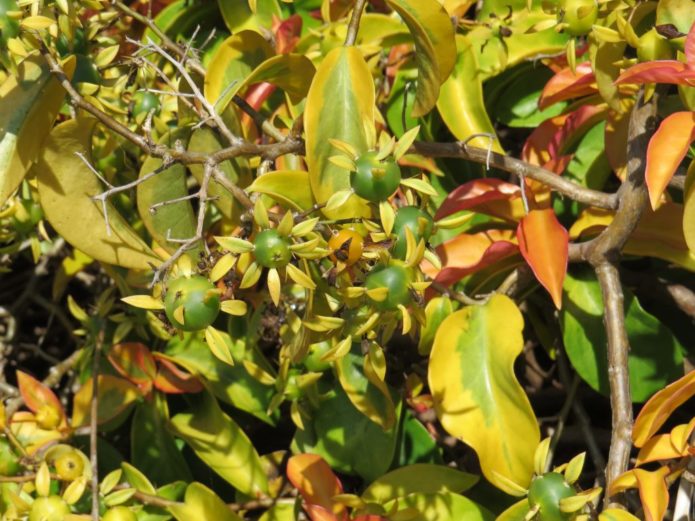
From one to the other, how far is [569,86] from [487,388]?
0.41 meters

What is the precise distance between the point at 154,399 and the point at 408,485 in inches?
15.7


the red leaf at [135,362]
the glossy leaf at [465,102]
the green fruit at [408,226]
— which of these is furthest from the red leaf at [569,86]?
the red leaf at [135,362]

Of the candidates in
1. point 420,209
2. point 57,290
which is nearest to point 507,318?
point 420,209

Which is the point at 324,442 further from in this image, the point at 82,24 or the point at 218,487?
the point at 82,24

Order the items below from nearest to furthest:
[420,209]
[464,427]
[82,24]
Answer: [420,209] < [464,427] < [82,24]

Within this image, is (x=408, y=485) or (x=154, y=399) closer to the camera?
(x=408, y=485)

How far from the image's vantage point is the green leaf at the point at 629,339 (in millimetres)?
1165

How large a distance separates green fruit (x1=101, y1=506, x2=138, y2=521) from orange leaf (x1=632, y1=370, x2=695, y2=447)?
1.83 feet

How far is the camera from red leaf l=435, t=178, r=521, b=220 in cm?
117

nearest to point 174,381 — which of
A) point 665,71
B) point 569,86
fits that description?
Result: point 569,86

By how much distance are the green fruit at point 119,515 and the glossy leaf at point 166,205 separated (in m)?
0.30

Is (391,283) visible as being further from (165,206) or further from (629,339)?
(629,339)

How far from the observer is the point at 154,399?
1.35 m

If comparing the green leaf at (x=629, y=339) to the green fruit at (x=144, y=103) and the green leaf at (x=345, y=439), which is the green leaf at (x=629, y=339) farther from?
the green fruit at (x=144, y=103)
